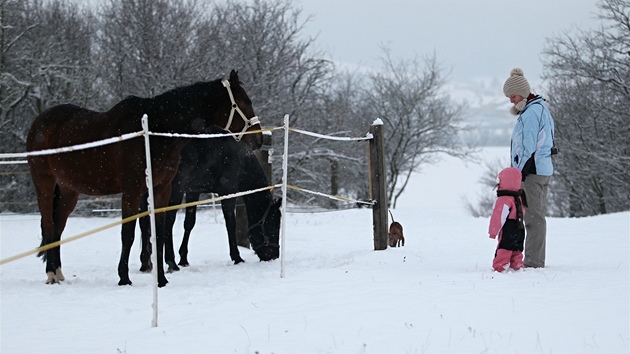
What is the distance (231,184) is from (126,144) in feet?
7.59

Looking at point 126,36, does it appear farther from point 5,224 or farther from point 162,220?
point 162,220

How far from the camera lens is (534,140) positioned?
19.7 ft

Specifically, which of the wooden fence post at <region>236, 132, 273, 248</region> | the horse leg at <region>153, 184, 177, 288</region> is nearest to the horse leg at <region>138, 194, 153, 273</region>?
the horse leg at <region>153, 184, 177, 288</region>

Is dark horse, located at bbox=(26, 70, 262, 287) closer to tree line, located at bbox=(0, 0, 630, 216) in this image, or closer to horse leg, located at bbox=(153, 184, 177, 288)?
horse leg, located at bbox=(153, 184, 177, 288)

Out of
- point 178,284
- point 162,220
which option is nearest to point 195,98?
point 162,220

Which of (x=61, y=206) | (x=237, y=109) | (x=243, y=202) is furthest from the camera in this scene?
(x=243, y=202)

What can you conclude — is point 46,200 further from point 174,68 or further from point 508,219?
point 174,68

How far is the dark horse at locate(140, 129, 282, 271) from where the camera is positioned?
8.20m

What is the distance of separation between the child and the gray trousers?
242mm

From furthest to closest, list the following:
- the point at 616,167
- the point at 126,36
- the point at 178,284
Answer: the point at 616,167 < the point at 126,36 < the point at 178,284

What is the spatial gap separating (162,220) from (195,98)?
1.37 m

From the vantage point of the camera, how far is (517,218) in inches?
230

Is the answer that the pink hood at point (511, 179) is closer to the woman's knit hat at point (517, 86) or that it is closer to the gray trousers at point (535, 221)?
the gray trousers at point (535, 221)

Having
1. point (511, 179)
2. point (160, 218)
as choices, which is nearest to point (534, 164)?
point (511, 179)
